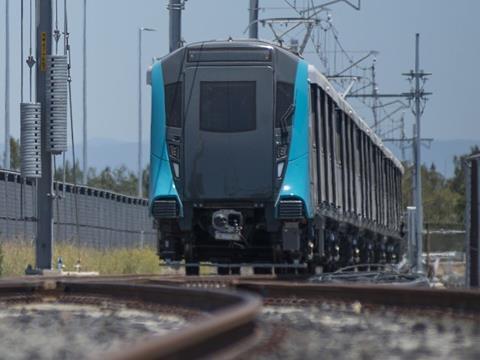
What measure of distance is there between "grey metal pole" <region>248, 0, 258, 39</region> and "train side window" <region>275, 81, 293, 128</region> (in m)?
11.4

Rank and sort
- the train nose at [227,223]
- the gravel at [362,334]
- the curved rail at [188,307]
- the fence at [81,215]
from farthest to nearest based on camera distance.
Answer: the fence at [81,215] → the train nose at [227,223] → the gravel at [362,334] → the curved rail at [188,307]

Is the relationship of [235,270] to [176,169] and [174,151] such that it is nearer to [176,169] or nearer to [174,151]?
[176,169]

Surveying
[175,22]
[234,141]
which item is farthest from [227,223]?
[175,22]

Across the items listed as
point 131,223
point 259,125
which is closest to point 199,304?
point 259,125

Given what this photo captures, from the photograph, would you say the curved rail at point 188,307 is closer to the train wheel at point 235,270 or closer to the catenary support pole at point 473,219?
the catenary support pole at point 473,219

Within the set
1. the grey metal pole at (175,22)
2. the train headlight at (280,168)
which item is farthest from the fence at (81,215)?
the train headlight at (280,168)

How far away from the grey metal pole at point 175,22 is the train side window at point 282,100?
6.83 m

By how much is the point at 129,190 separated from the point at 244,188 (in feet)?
285

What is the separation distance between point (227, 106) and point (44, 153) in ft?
16.0

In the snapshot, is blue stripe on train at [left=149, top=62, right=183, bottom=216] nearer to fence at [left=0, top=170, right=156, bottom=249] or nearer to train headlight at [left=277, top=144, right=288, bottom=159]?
train headlight at [left=277, top=144, right=288, bottom=159]

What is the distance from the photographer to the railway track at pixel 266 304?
7750mm

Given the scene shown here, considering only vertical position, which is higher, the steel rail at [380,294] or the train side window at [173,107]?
the train side window at [173,107]

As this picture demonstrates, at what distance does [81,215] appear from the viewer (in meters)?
41.6

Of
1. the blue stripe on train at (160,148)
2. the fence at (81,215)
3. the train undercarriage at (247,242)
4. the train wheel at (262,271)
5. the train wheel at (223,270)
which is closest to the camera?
the blue stripe on train at (160,148)
